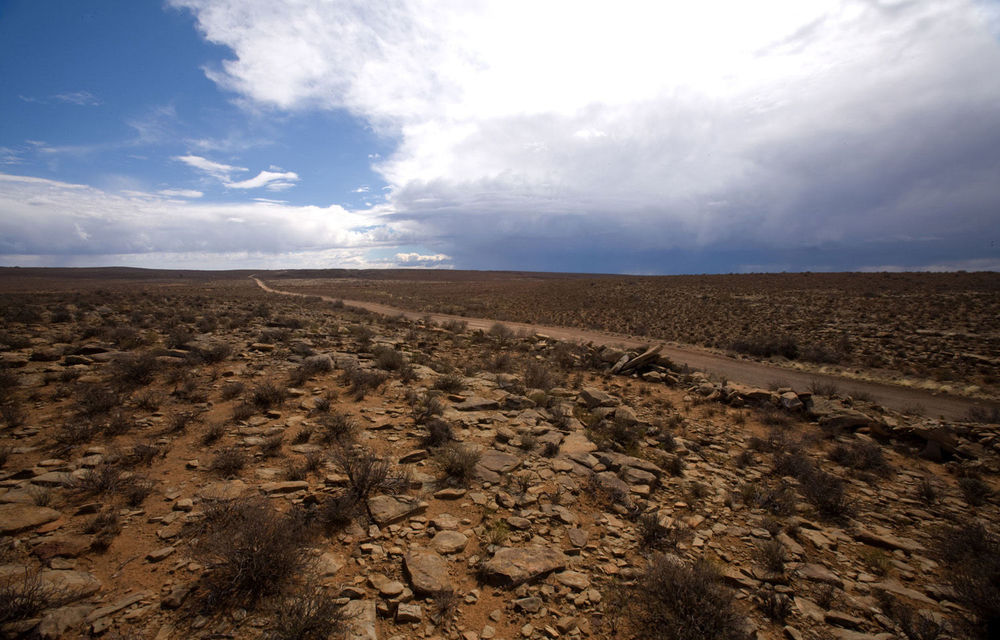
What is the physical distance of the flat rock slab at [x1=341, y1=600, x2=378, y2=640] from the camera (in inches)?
128

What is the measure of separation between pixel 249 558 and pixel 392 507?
1.70m

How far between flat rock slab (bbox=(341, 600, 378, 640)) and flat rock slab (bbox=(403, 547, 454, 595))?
468mm

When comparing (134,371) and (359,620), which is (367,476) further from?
(134,371)

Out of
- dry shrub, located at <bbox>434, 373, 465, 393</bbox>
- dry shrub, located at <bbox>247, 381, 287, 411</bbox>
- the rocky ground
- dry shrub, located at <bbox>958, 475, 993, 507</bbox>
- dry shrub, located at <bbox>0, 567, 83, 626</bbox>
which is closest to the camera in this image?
dry shrub, located at <bbox>0, 567, 83, 626</bbox>

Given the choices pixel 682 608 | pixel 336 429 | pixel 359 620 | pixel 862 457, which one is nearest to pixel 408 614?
pixel 359 620

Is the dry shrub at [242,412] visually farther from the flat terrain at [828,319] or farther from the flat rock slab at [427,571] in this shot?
the flat terrain at [828,319]

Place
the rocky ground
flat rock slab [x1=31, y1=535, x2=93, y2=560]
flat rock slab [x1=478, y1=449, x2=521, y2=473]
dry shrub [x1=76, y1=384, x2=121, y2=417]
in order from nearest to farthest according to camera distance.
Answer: the rocky ground
flat rock slab [x1=31, y1=535, x2=93, y2=560]
flat rock slab [x1=478, y1=449, x2=521, y2=473]
dry shrub [x1=76, y1=384, x2=121, y2=417]

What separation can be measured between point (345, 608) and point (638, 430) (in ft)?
22.5

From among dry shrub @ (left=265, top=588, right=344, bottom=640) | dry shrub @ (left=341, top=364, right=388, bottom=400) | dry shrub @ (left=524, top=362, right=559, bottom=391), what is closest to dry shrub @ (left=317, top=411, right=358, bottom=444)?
dry shrub @ (left=341, top=364, right=388, bottom=400)

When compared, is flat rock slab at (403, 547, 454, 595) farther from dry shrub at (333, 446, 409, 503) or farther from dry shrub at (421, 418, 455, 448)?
dry shrub at (421, 418, 455, 448)

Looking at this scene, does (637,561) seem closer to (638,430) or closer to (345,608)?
(345,608)

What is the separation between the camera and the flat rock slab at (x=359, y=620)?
128 inches

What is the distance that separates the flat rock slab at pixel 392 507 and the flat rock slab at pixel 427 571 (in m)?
0.57

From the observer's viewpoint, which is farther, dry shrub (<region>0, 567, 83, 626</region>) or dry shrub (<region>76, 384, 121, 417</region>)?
dry shrub (<region>76, 384, 121, 417</region>)
